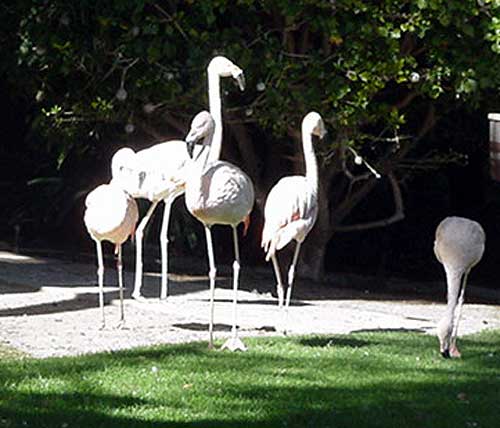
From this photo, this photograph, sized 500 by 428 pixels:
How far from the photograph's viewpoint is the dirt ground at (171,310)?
993 cm

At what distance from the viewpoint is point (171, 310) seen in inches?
445

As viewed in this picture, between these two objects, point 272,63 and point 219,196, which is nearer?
point 219,196

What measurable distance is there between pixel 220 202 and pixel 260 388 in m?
1.77

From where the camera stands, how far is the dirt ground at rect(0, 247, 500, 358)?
391 inches

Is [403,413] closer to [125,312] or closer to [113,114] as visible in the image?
[125,312]

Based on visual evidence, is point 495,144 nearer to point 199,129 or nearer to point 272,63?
point 199,129

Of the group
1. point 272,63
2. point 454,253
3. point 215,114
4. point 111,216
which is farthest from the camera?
point 272,63

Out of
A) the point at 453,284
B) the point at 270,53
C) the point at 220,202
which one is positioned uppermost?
the point at 270,53

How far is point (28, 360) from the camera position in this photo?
860cm

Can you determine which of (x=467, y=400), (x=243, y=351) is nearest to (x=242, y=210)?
(x=243, y=351)

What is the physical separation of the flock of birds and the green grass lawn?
417 millimetres

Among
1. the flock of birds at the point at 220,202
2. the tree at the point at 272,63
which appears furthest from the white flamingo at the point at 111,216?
the tree at the point at 272,63

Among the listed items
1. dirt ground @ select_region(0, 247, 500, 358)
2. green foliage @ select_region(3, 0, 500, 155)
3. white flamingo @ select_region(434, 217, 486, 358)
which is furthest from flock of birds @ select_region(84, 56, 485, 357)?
green foliage @ select_region(3, 0, 500, 155)

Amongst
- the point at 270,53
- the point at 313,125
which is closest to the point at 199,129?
the point at 313,125
